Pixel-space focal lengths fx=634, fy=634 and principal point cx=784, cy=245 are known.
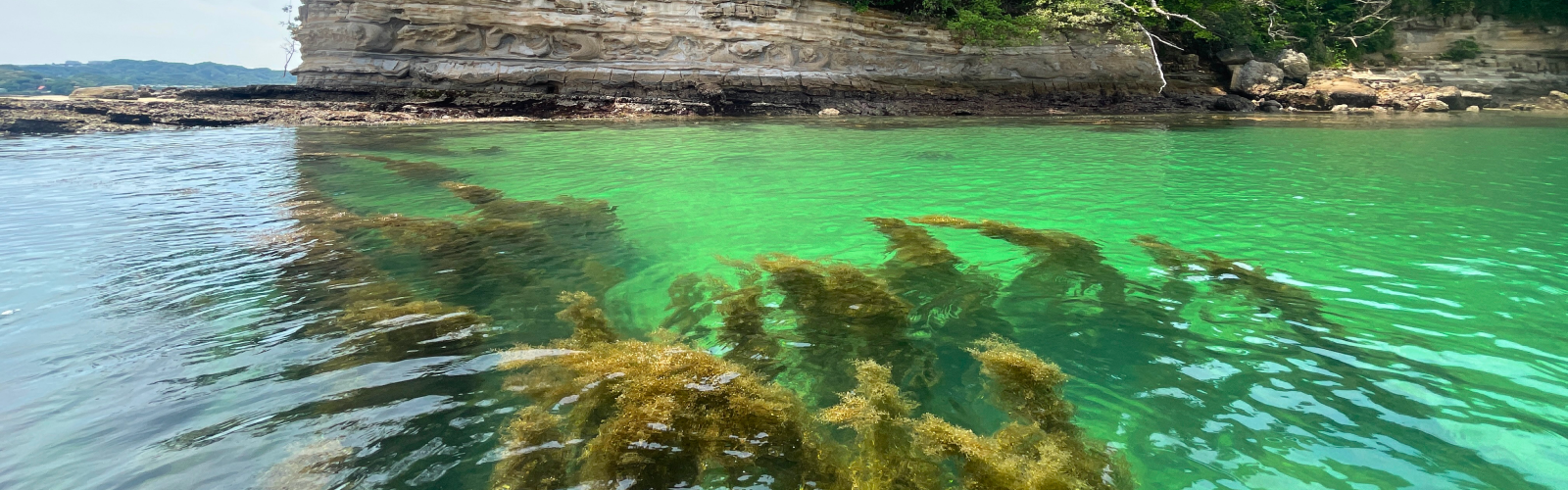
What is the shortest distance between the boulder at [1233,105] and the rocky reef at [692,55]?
8.12 ft

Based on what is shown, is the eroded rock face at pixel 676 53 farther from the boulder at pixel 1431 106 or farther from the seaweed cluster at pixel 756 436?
the seaweed cluster at pixel 756 436

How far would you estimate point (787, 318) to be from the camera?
12.5 ft

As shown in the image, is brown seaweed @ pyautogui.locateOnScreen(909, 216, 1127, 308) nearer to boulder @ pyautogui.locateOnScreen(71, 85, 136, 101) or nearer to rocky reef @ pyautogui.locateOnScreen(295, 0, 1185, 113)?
rocky reef @ pyautogui.locateOnScreen(295, 0, 1185, 113)

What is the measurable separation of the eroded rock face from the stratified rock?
444 cm

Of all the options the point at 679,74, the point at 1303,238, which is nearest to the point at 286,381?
the point at 1303,238

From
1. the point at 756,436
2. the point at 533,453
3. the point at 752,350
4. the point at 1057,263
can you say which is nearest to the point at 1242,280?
the point at 1057,263

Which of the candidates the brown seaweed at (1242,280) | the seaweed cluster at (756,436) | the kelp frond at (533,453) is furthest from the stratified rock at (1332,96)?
the kelp frond at (533,453)

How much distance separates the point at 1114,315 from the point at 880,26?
67.1 ft

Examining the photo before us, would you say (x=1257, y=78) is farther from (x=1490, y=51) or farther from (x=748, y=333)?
(x=748, y=333)

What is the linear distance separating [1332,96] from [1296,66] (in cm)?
214

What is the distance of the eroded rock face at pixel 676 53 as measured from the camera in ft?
63.6

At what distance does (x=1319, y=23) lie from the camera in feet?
86.3

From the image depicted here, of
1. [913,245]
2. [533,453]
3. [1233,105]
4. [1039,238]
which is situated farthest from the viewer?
[1233,105]

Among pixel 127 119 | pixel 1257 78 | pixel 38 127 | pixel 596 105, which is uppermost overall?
pixel 1257 78
